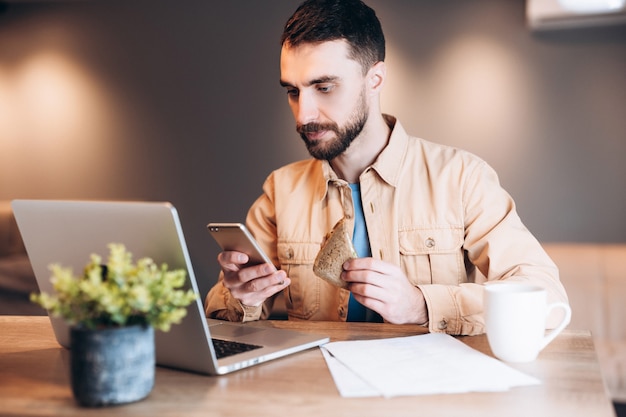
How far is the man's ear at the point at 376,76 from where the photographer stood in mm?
1907

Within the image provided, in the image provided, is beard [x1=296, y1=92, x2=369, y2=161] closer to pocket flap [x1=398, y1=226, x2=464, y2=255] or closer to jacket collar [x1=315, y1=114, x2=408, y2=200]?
jacket collar [x1=315, y1=114, x2=408, y2=200]

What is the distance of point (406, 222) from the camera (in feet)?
5.80

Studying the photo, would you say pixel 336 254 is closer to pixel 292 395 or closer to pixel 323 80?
pixel 292 395

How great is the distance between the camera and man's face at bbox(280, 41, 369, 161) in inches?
68.3

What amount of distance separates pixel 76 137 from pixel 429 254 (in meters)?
3.66

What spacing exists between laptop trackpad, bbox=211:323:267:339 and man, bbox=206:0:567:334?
16cm

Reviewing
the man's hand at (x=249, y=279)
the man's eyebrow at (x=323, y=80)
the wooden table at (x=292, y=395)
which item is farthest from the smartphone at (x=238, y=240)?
the man's eyebrow at (x=323, y=80)

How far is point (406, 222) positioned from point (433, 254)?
0.38 feet

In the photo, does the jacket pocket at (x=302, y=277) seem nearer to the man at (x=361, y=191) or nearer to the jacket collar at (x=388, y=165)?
the man at (x=361, y=191)

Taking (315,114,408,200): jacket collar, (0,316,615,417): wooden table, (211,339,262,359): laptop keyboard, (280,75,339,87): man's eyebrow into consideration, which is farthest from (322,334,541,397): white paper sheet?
(280,75,339,87): man's eyebrow

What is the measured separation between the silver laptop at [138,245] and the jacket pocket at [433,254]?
0.64 metres

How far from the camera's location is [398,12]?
412 centimetres

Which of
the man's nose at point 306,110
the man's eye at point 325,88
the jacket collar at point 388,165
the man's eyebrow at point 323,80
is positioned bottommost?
the jacket collar at point 388,165

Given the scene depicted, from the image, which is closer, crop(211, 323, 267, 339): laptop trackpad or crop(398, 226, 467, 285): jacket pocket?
crop(211, 323, 267, 339): laptop trackpad
